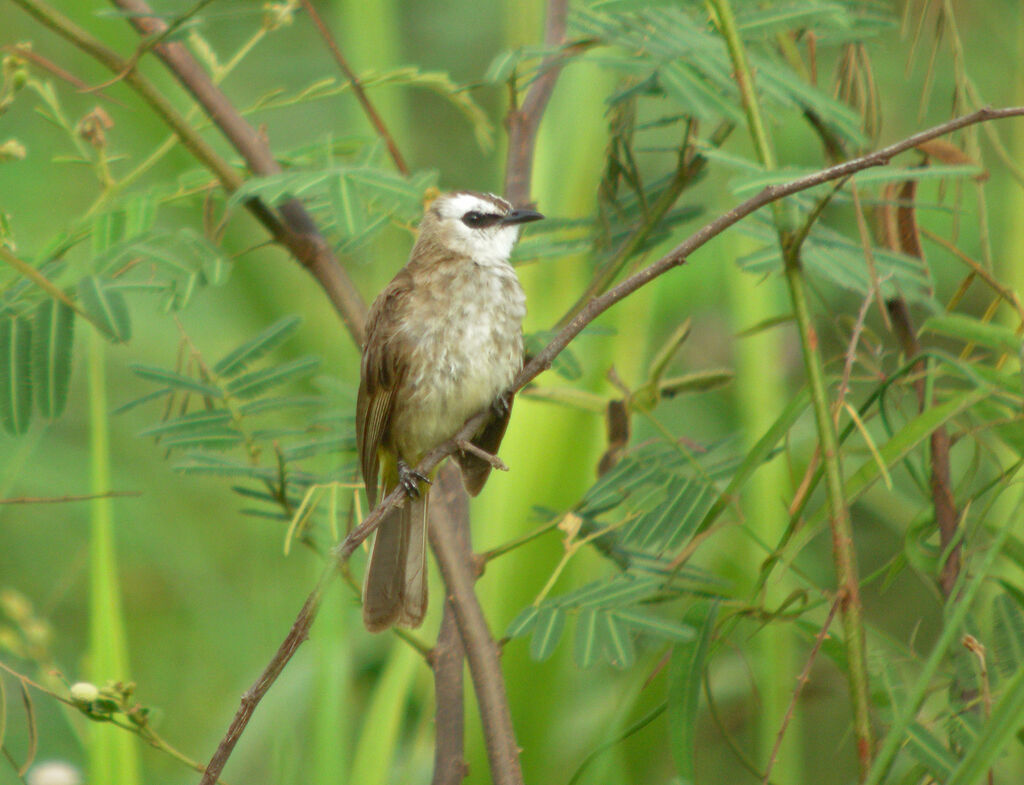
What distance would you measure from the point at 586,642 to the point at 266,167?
0.98m

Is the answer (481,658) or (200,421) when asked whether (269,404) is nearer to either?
(200,421)

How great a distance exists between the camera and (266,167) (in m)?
1.85

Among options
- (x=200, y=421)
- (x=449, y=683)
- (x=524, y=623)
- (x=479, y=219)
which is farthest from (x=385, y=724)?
(x=479, y=219)

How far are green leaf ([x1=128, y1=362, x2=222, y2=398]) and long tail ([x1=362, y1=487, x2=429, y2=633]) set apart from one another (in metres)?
0.42

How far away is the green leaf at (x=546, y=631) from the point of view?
5.32 ft

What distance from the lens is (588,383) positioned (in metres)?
2.52

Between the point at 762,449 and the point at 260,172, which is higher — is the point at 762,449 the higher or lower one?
the lower one

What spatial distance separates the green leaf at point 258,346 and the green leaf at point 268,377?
27 mm

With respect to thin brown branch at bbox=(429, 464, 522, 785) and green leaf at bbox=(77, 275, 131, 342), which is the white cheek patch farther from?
green leaf at bbox=(77, 275, 131, 342)

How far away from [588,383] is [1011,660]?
4.01 feet

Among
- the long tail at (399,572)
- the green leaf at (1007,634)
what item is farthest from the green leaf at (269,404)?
the green leaf at (1007,634)

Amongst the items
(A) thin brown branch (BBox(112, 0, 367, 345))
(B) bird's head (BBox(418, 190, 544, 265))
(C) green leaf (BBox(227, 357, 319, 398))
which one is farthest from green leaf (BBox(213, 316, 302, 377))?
(B) bird's head (BBox(418, 190, 544, 265))

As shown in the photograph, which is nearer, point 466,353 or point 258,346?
point 258,346

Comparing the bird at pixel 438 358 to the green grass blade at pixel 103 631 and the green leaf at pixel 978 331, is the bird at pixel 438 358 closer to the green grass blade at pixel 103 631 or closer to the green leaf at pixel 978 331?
the green grass blade at pixel 103 631
